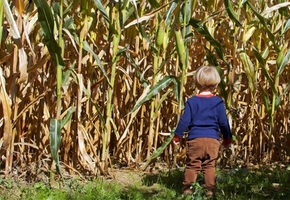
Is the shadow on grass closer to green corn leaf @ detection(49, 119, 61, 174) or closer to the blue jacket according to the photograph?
the blue jacket

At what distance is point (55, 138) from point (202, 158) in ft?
3.69

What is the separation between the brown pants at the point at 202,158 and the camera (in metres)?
3.76

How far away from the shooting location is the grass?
3.59 m

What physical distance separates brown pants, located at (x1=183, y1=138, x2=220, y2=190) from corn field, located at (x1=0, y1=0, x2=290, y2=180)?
1.16ft

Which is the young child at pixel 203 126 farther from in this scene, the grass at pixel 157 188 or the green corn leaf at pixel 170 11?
the green corn leaf at pixel 170 11

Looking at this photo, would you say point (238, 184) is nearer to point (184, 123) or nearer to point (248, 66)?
point (184, 123)

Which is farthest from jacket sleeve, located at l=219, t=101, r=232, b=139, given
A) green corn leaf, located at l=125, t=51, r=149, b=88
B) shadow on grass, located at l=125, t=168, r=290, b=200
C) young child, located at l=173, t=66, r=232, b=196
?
green corn leaf, located at l=125, t=51, r=149, b=88

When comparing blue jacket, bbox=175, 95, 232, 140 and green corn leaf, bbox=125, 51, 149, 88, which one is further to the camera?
green corn leaf, bbox=125, 51, 149, 88

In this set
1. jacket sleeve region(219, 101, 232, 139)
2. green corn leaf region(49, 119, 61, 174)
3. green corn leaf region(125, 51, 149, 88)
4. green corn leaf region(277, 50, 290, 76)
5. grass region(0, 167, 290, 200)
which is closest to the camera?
green corn leaf region(49, 119, 61, 174)

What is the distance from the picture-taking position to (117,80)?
4.73 m

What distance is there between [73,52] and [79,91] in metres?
0.59

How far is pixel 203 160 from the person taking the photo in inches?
153

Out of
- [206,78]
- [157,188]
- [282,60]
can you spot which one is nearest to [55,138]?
[157,188]

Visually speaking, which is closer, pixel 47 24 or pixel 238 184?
pixel 47 24
